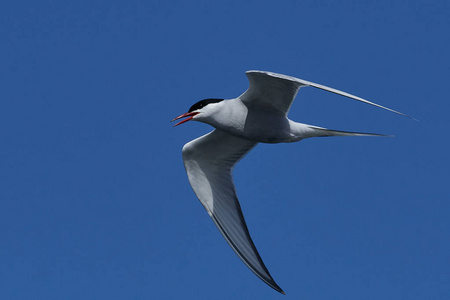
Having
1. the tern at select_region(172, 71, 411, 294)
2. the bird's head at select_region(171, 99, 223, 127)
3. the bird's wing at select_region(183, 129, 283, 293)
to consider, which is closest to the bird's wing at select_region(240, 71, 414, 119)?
the tern at select_region(172, 71, 411, 294)

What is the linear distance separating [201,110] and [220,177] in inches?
81.2

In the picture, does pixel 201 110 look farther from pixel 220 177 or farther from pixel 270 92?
pixel 220 177

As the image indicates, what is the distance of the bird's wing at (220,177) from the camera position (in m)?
11.9

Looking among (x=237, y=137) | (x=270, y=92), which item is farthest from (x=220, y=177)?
(x=270, y=92)

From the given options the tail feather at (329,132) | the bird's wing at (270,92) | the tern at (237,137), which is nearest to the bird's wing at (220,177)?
the tern at (237,137)

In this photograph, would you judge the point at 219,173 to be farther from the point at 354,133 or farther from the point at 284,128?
the point at 354,133

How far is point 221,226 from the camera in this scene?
11914 millimetres

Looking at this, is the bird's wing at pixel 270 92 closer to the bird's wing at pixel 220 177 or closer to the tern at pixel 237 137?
the tern at pixel 237 137

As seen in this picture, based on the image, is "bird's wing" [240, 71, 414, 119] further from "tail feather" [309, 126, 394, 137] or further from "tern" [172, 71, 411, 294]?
"tail feather" [309, 126, 394, 137]

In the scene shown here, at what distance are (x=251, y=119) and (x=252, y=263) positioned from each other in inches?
103

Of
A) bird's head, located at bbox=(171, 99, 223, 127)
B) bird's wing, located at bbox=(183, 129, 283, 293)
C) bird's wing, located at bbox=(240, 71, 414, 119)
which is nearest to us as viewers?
bird's wing, located at bbox=(240, 71, 414, 119)

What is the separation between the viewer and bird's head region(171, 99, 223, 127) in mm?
10570

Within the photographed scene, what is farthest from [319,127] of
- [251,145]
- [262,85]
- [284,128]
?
[251,145]

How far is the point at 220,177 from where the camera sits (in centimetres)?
1235
